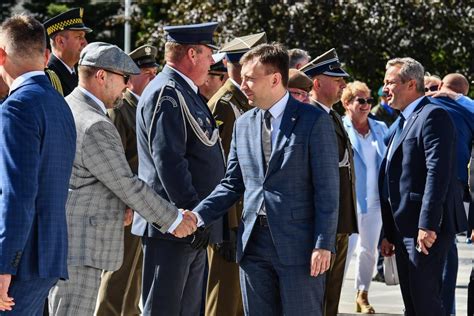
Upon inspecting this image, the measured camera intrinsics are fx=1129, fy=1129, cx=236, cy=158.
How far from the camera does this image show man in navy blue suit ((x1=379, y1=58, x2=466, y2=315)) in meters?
7.61

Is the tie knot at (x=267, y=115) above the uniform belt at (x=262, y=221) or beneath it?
above

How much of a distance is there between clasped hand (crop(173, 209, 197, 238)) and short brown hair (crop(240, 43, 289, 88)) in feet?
3.04

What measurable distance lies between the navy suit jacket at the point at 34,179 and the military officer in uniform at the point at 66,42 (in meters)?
2.91

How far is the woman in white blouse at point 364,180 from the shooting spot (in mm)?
10500

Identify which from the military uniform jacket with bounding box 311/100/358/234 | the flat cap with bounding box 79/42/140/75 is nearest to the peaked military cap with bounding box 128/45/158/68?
the military uniform jacket with bounding box 311/100/358/234

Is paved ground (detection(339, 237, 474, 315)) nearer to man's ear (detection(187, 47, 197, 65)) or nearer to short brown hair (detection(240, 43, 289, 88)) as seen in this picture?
man's ear (detection(187, 47, 197, 65))

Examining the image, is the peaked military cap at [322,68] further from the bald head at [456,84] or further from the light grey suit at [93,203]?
the light grey suit at [93,203]

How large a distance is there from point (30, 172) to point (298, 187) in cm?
167

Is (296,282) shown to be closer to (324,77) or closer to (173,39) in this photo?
(173,39)

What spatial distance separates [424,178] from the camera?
7.78 metres

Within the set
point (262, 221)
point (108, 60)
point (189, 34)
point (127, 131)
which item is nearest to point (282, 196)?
point (262, 221)

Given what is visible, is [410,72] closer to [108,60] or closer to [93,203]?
[108,60]

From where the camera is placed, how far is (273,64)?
6.40m

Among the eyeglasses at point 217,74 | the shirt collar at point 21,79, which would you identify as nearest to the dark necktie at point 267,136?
the shirt collar at point 21,79
